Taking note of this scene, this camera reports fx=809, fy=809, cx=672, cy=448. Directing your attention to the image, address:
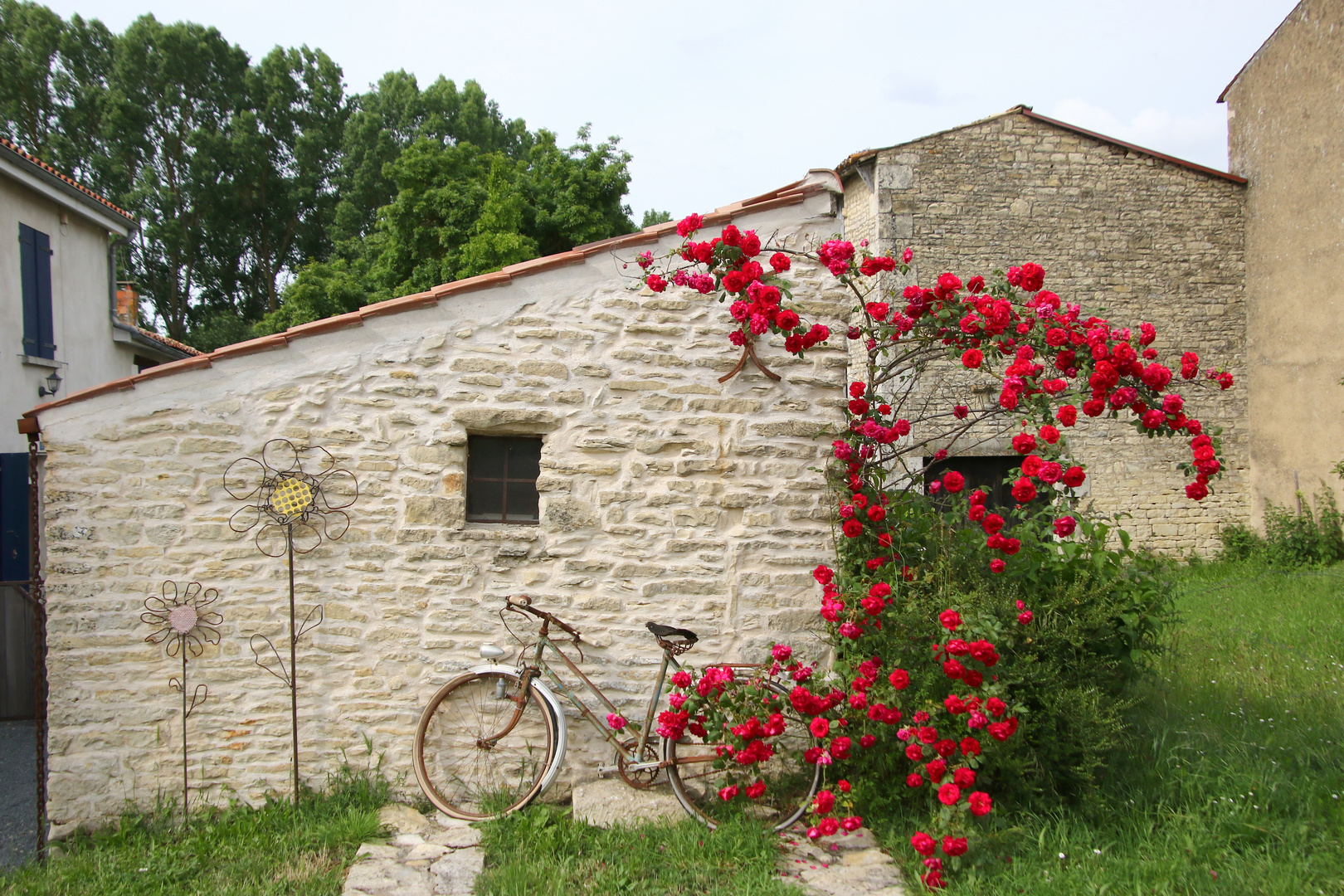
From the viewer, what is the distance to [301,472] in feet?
13.4

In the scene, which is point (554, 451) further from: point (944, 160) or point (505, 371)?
point (944, 160)

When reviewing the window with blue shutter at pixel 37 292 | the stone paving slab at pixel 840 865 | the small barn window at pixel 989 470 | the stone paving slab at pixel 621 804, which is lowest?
the stone paving slab at pixel 840 865

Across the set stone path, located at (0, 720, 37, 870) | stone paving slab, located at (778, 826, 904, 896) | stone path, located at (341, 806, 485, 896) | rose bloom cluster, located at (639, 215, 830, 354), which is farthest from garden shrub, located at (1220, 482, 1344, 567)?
stone path, located at (0, 720, 37, 870)

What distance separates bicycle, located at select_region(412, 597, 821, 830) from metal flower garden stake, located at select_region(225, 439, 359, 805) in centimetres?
73

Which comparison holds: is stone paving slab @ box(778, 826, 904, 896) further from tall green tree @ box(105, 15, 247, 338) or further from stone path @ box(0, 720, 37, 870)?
tall green tree @ box(105, 15, 247, 338)

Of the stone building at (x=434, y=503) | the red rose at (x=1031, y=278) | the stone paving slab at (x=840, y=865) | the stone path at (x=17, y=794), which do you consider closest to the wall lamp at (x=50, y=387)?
the stone path at (x=17, y=794)

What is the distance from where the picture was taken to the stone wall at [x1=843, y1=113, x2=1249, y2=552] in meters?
9.78

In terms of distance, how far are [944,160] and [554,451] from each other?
764cm

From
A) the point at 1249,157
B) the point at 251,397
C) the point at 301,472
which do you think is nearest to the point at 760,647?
the point at 301,472

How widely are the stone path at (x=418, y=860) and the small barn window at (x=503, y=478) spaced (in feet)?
4.91

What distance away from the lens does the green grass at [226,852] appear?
3414 millimetres

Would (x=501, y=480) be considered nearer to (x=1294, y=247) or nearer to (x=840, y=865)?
(x=840, y=865)

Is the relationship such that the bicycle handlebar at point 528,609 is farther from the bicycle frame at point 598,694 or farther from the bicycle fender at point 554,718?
the bicycle fender at point 554,718

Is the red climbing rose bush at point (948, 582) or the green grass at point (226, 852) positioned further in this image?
the red climbing rose bush at point (948, 582)
